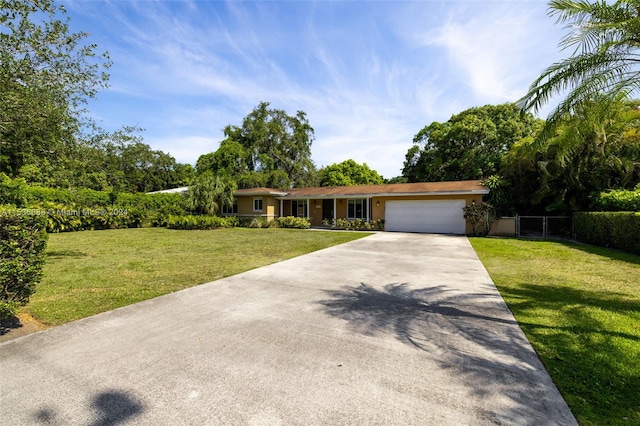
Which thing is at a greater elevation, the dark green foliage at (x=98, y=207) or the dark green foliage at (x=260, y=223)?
the dark green foliage at (x=98, y=207)

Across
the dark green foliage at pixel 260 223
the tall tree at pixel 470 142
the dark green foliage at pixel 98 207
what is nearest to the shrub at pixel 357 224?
the dark green foliage at pixel 260 223

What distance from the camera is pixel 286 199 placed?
2495 cm

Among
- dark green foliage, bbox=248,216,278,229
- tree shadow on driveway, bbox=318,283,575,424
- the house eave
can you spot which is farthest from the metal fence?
dark green foliage, bbox=248,216,278,229

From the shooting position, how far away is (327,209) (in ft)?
79.3

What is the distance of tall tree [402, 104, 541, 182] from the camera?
86.9 feet

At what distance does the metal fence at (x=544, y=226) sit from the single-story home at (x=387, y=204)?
2646mm

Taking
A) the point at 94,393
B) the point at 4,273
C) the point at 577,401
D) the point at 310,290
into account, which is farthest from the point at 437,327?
the point at 4,273

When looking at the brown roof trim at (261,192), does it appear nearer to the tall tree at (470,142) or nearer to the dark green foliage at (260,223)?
the dark green foliage at (260,223)

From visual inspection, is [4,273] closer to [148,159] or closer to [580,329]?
[580,329]

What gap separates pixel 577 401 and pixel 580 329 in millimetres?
1944

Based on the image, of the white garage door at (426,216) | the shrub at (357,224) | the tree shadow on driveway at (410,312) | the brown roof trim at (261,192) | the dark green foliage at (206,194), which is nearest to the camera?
the tree shadow on driveway at (410,312)

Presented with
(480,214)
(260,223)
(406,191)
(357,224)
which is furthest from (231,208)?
(480,214)

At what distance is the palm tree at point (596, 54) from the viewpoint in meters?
4.73

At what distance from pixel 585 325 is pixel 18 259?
7412mm
